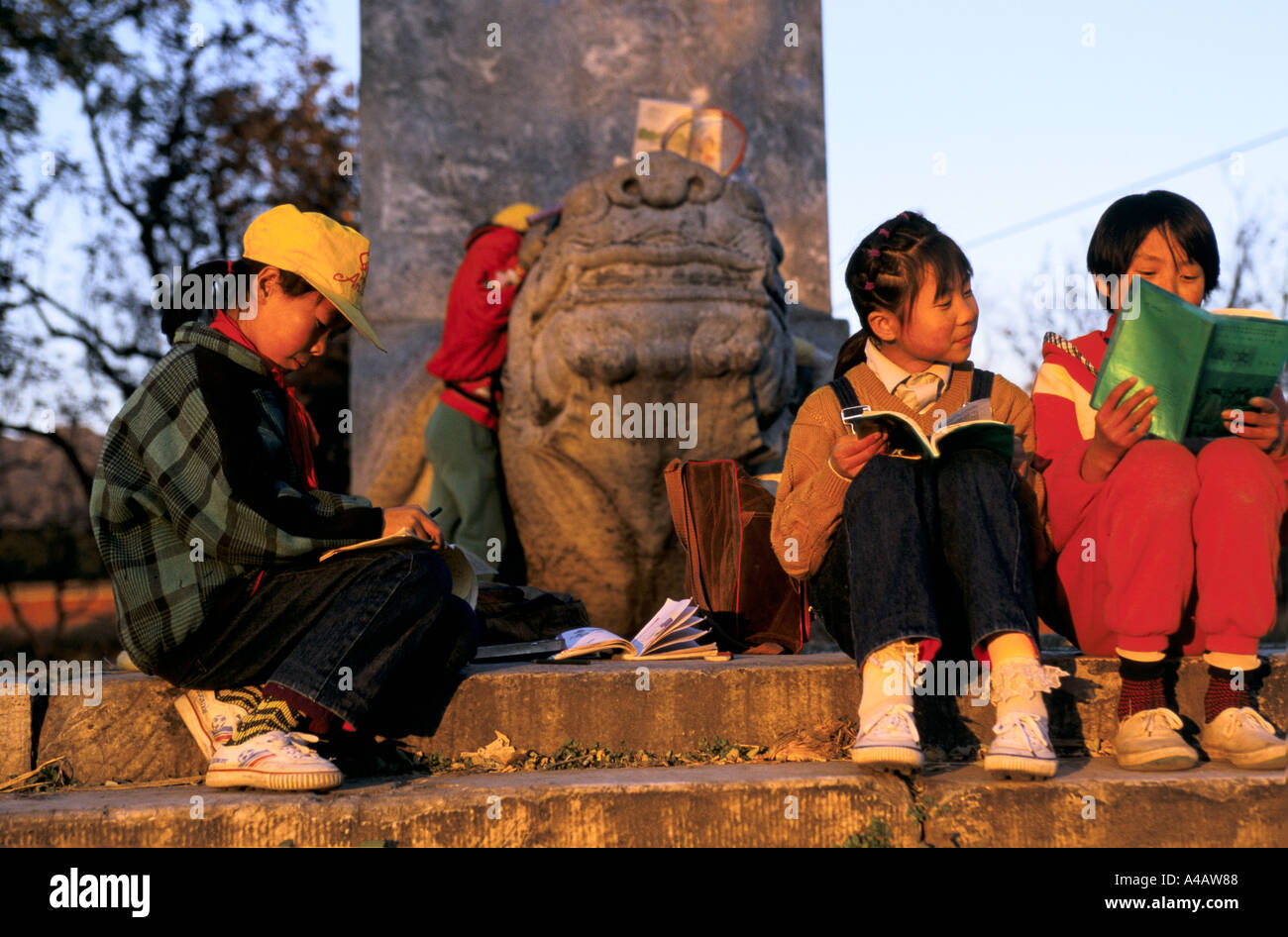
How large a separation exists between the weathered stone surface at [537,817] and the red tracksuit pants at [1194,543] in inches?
26.9

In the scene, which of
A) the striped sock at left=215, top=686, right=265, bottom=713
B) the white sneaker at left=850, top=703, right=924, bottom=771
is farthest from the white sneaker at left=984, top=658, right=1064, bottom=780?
the striped sock at left=215, top=686, right=265, bottom=713

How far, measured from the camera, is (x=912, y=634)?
2.48 m

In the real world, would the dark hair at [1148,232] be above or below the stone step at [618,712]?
above

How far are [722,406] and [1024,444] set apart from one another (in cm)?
180

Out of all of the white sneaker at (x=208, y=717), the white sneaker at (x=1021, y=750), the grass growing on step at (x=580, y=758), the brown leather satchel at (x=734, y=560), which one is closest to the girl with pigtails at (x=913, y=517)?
the white sneaker at (x=1021, y=750)

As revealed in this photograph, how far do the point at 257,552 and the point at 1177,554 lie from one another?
192 cm

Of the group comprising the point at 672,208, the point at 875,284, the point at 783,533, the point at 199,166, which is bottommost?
the point at 783,533

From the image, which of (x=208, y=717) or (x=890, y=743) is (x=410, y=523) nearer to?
(x=208, y=717)

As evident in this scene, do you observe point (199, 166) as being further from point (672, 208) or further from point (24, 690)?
point (24, 690)

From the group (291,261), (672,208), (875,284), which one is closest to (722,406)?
(672,208)

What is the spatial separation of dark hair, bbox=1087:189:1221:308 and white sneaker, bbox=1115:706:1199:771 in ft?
3.25

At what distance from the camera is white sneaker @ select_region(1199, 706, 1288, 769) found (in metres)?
2.61

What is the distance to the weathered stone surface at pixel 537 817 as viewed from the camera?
96.0 inches

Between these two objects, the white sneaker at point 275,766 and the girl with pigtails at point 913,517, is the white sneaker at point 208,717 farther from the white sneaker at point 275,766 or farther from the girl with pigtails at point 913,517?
the girl with pigtails at point 913,517
